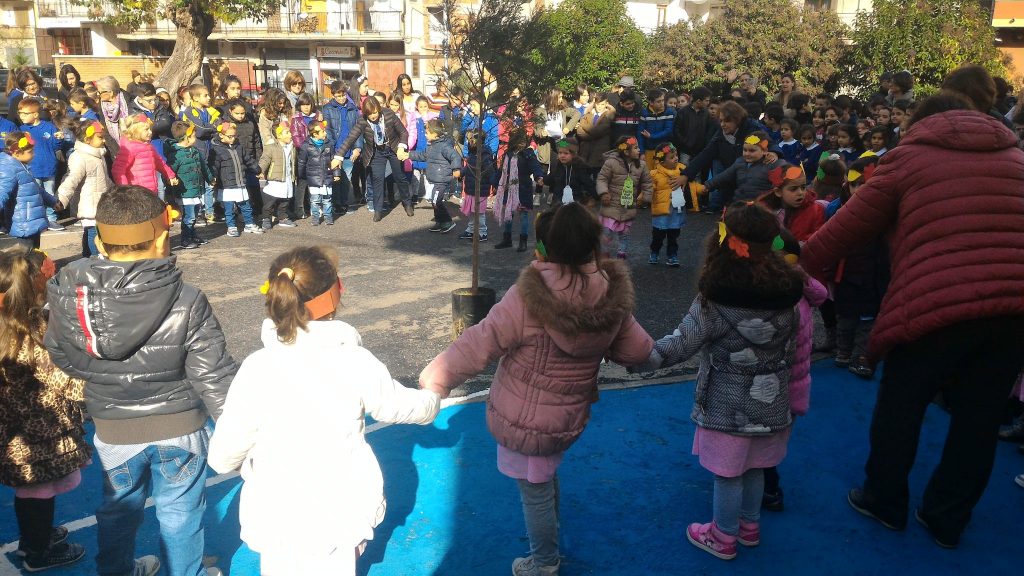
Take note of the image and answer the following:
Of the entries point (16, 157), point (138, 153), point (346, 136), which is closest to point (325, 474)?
point (16, 157)

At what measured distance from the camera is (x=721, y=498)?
3783 millimetres

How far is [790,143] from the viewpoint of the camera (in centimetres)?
1130

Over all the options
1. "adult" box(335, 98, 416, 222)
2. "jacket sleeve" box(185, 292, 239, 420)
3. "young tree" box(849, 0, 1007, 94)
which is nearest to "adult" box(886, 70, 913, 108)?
"young tree" box(849, 0, 1007, 94)

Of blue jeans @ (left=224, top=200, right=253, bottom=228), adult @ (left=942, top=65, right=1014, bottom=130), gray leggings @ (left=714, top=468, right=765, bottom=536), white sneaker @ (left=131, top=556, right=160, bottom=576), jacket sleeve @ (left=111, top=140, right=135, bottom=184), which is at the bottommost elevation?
white sneaker @ (left=131, top=556, right=160, bottom=576)

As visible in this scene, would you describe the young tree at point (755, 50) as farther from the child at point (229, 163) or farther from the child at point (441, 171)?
the child at point (229, 163)

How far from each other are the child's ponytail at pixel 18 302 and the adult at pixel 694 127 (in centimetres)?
1145

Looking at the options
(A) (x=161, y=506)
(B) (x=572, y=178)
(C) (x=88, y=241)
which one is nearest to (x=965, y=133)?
(A) (x=161, y=506)

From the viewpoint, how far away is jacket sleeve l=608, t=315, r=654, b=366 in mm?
3465

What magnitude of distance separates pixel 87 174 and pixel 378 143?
4.50 m

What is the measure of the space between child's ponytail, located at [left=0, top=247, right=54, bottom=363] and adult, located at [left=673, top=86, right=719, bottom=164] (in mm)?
11451

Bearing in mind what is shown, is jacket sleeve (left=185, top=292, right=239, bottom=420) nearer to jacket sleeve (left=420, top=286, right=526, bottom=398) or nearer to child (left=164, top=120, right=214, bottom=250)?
jacket sleeve (left=420, top=286, right=526, bottom=398)

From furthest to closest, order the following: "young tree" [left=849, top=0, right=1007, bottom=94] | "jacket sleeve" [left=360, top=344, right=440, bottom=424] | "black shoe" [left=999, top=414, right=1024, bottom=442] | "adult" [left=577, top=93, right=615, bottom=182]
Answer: "young tree" [left=849, top=0, right=1007, bottom=94], "adult" [left=577, top=93, right=615, bottom=182], "black shoe" [left=999, top=414, right=1024, bottom=442], "jacket sleeve" [left=360, top=344, right=440, bottom=424]

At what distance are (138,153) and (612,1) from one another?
68.0 ft

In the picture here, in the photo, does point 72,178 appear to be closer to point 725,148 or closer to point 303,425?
point 303,425
